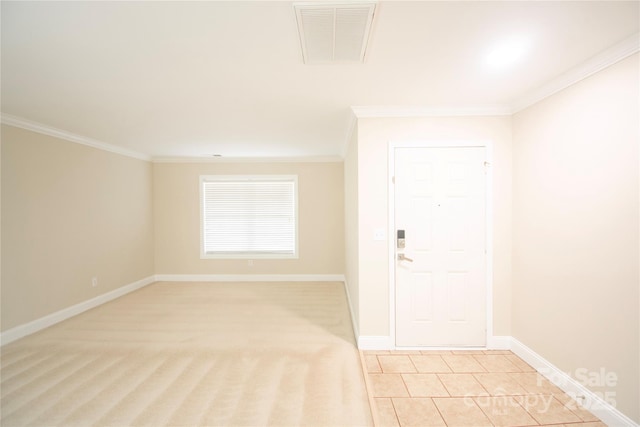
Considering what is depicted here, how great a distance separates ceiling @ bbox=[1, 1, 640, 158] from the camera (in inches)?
58.2

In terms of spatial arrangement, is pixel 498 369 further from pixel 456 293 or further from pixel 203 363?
pixel 203 363

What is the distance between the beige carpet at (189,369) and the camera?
1.98m

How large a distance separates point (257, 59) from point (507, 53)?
1.72m

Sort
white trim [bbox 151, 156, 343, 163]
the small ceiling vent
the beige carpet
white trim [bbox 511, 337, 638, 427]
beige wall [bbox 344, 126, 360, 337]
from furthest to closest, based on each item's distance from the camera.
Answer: white trim [bbox 151, 156, 343, 163] < beige wall [bbox 344, 126, 360, 337] < the beige carpet < white trim [bbox 511, 337, 638, 427] < the small ceiling vent

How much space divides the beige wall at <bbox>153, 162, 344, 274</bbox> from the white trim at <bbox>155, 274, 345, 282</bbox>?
8cm

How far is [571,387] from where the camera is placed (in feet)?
7.09

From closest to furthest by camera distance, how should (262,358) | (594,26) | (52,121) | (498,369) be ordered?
1. (594,26)
2. (498,369)
3. (262,358)
4. (52,121)

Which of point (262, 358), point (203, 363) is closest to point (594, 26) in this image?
point (262, 358)

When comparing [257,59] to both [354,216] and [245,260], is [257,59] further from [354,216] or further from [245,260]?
[245,260]

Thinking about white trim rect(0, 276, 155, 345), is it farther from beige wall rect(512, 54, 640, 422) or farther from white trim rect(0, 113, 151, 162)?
beige wall rect(512, 54, 640, 422)

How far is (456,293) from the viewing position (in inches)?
113

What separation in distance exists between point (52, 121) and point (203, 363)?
3332 mm

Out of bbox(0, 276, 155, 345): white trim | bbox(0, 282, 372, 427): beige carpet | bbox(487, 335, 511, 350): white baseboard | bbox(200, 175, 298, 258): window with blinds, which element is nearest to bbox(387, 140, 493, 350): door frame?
bbox(487, 335, 511, 350): white baseboard

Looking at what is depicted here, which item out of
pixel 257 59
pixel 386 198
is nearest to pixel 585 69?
pixel 386 198
